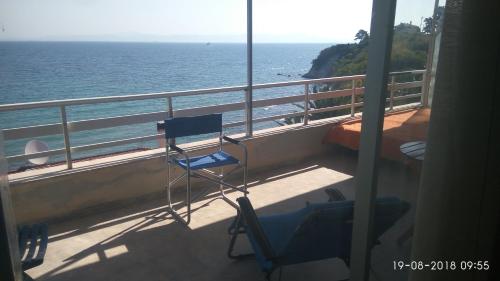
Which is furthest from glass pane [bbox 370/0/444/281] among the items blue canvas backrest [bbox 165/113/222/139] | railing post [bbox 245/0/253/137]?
railing post [bbox 245/0/253/137]

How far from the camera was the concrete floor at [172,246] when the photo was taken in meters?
1.58

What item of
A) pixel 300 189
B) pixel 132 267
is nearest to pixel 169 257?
pixel 132 267

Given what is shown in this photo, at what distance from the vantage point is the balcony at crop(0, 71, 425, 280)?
7.82ft

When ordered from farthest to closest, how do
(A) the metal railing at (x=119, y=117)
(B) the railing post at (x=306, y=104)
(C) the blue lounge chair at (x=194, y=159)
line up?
(B) the railing post at (x=306, y=104), (C) the blue lounge chair at (x=194, y=159), (A) the metal railing at (x=119, y=117)

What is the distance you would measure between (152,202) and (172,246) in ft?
2.85

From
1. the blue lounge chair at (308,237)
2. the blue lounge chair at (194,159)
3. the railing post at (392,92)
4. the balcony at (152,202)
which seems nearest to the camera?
the railing post at (392,92)

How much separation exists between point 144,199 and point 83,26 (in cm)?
3805

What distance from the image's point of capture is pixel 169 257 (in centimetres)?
259

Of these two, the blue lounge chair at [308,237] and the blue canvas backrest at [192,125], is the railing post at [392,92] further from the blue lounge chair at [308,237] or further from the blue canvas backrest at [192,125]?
the blue canvas backrest at [192,125]

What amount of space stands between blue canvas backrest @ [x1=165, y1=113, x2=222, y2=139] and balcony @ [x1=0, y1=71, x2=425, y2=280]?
0.41 metres

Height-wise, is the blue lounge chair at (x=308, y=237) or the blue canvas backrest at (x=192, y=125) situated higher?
the blue canvas backrest at (x=192, y=125)

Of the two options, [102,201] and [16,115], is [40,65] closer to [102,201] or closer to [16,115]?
[16,115]

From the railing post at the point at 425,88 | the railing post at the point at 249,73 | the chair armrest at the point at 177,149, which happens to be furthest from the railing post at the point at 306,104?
the railing post at the point at 425,88

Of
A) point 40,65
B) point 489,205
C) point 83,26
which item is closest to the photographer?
point 489,205
